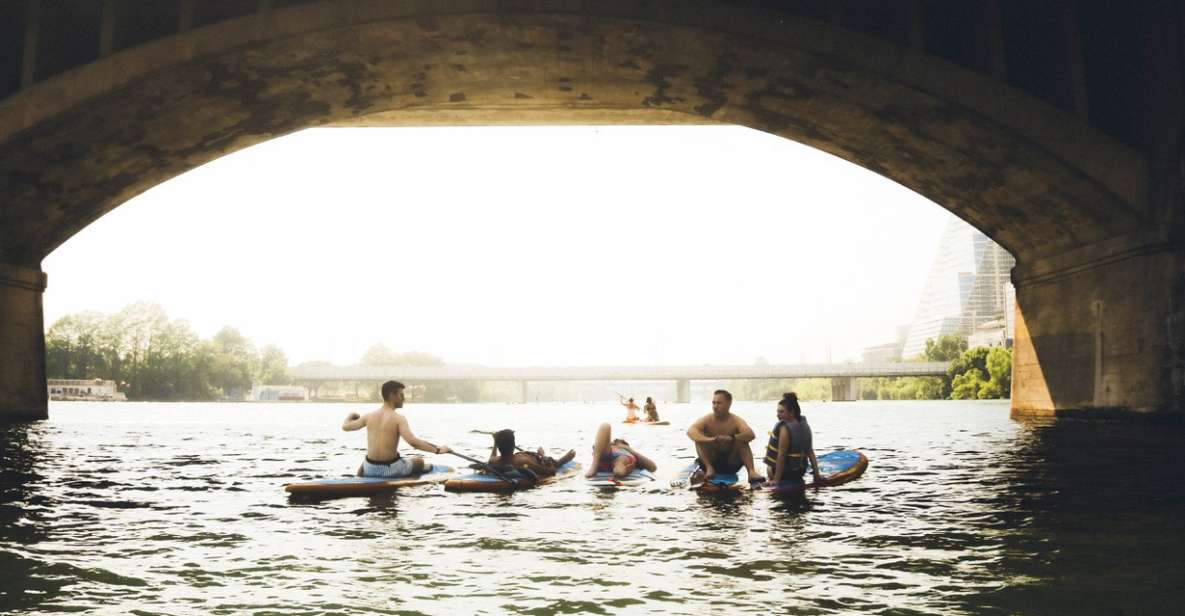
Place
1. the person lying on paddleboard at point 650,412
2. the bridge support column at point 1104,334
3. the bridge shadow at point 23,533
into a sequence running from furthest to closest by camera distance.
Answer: the person lying on paddleboard at point 650,412
the bridge support column at point 1104,334
the bridge shadow at point 23,533

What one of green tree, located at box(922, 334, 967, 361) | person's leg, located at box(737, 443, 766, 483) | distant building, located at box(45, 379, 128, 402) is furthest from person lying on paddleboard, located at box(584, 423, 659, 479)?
green tree, located at box(922, 334, 967, 361)

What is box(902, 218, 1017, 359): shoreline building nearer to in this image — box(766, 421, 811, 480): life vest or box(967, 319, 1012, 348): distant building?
box(967, 319, 1012, 348): distant building

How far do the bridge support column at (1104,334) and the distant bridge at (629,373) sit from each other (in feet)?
233

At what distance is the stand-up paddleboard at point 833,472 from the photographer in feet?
35.2

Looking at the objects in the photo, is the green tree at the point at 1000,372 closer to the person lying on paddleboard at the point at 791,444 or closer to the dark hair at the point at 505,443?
the person lying on paddleboard at the point at 791,444

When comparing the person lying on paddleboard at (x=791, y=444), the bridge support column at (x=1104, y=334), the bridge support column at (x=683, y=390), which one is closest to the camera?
the person lying on paddleboard at (x=791, y=444)

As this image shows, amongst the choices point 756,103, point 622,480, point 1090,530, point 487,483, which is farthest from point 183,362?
point 1090,530

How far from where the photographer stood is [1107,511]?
896 cm

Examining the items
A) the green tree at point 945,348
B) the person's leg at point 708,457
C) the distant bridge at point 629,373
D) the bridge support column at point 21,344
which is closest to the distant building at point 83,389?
the distant bridge at point 629,373

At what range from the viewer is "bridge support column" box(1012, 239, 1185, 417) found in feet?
56.9

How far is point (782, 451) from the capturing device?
10883 mm

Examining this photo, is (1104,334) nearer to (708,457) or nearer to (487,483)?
(708,457)

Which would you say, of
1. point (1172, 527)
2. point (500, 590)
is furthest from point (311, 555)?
point (1172, 527)

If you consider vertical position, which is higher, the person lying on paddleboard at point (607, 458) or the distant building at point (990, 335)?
Result: the distant building at point (990, 335)
